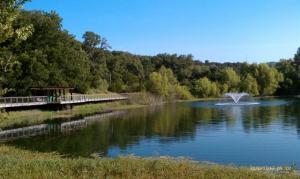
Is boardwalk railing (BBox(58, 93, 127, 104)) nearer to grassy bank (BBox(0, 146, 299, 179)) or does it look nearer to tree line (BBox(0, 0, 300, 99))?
tree line (BBox(0, 0, 300, 99))

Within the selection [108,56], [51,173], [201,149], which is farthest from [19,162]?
[108,56]

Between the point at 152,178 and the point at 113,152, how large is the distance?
61.9 feet

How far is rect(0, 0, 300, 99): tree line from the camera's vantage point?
223 feet

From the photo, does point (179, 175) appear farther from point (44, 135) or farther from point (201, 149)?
point (44, 135)

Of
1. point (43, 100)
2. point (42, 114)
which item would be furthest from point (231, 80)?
point (42, 114)

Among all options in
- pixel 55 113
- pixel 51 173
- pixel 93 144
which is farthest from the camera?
pixel 55 113

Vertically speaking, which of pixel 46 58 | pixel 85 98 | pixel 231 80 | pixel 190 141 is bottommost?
pixel 190 141

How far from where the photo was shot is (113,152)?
33750mm

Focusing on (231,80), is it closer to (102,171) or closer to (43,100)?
(43,100)

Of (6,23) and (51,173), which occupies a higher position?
(6,23)

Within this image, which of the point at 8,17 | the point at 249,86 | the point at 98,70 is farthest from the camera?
the point at 249,86

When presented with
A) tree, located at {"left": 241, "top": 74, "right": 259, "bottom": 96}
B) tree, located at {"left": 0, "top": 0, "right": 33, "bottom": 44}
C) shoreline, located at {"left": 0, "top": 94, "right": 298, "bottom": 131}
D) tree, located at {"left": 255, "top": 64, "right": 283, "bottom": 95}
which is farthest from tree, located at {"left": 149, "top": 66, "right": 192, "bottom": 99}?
tree, located at {"left": 0, "top": 0, "right": 33, "bottom": 44}

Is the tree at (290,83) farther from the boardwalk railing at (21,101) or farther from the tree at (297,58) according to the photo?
the boardwalk railing at (21,101)

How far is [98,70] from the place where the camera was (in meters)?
115
